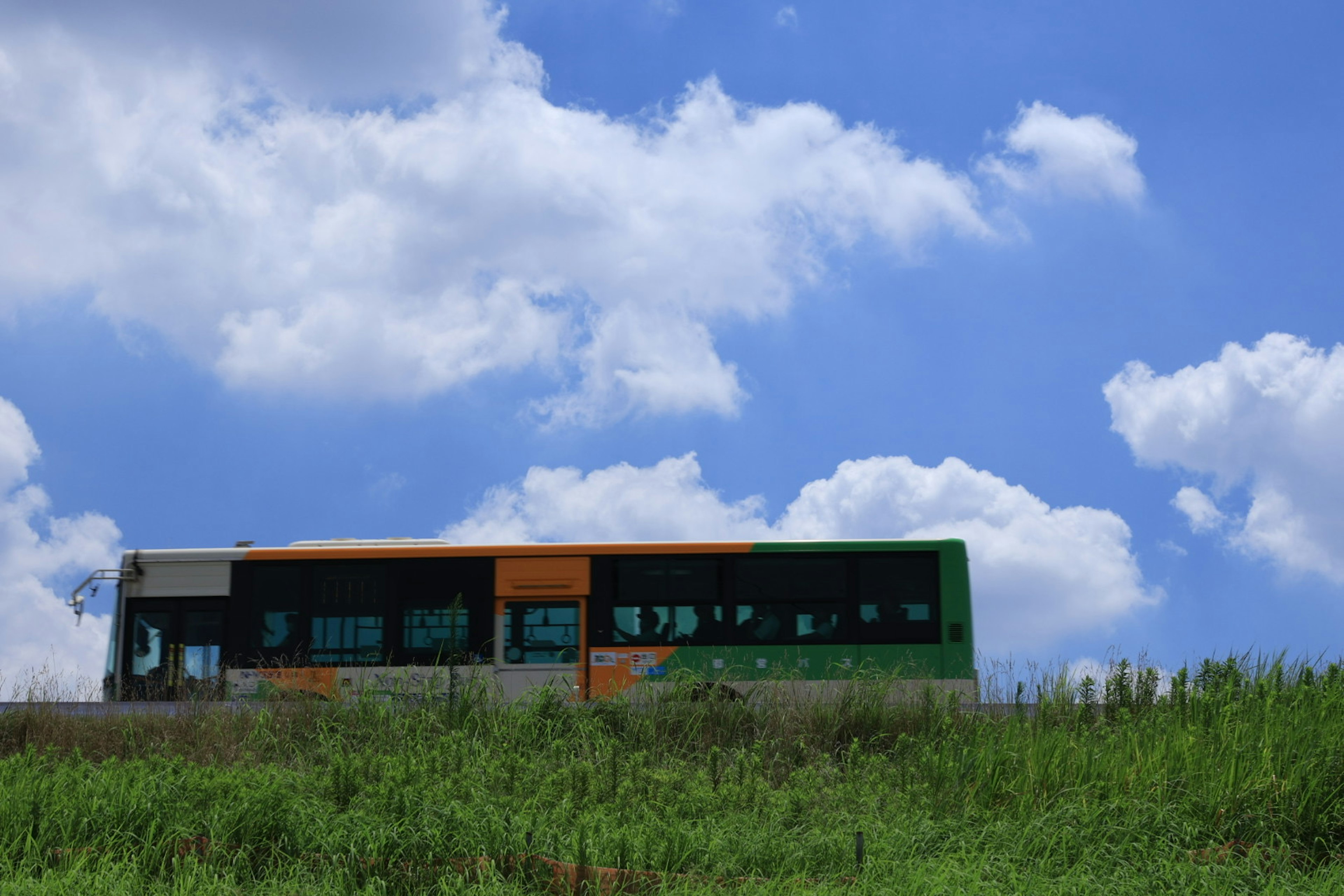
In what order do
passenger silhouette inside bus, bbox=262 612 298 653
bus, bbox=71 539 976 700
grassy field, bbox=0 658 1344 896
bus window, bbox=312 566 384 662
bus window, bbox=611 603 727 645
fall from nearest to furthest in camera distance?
grassy field, bbox=0 658 1344 896 < bus, bbox=71 539 976 700 < bus window, bbox=611 603 727 645 < bus window, bbox=312 566 384 662 < passenger silhouette inside bus, bbox=262 612 298 653

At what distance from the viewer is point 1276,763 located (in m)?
9.15

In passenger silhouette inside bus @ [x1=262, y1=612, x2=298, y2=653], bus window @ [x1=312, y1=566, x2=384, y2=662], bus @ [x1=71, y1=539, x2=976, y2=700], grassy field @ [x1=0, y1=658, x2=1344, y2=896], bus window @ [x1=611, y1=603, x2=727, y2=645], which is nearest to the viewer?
grassy field @ [x1=0, y1=658, x2=1344, y2=896]

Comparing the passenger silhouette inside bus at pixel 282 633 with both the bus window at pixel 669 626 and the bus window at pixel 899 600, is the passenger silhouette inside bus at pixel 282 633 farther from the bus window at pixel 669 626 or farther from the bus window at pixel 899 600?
the bus window at pixel 899 600

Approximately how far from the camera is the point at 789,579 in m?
16.5

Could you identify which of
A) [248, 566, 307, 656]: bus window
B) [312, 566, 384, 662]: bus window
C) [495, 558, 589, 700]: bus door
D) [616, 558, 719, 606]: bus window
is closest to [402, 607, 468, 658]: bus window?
[312, 566, 384, 662]: bus window

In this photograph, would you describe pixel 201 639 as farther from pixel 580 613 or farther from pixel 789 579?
pixel 789 579

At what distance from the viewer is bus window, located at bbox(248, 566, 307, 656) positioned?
55.6 ft

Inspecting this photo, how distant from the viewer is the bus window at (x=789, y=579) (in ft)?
53.7

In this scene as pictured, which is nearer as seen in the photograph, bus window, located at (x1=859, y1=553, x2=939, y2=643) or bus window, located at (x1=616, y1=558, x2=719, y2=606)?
bus window, located at (x1=859, y1=553, x2=939, y2=643)

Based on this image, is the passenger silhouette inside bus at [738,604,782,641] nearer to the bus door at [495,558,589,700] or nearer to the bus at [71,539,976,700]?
the bus at [71,539,976,700]

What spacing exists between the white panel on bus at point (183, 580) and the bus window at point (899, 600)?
9684 millimetres

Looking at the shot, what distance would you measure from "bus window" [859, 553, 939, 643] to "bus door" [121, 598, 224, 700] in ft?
31.9

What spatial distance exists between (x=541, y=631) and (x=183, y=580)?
5765mm

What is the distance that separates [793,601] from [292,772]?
27.7ft
